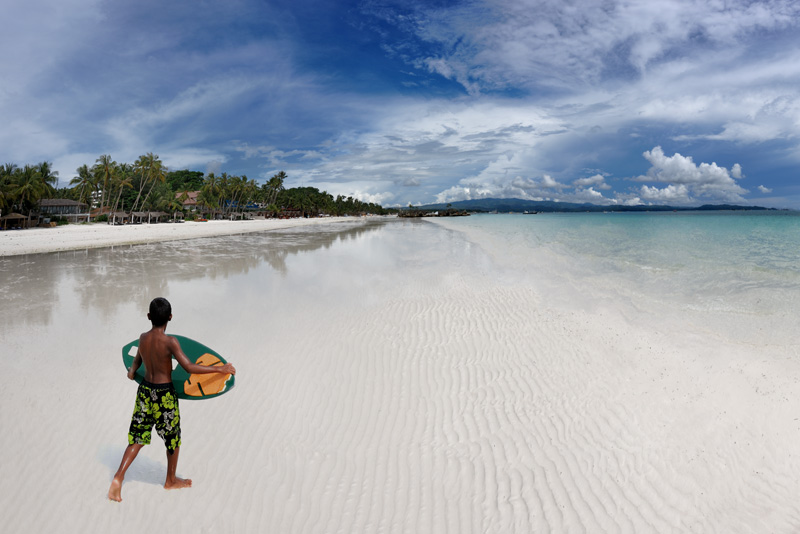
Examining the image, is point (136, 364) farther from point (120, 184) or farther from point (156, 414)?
point (120, 184)

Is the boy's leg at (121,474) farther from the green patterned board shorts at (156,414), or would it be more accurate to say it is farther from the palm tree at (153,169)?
the palm tree at (153,169)

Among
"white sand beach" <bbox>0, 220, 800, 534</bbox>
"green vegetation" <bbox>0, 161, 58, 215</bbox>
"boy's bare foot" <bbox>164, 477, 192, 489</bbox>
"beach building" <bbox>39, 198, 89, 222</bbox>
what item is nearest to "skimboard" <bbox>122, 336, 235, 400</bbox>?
"boy's bare foot" <bbox>164, 477, 192, 489</bbox>

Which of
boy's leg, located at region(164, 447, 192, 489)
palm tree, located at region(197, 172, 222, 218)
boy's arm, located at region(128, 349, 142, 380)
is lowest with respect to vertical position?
boy's leg, located at region(164, 447, 192, 489)

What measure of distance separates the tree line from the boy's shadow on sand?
59808mm

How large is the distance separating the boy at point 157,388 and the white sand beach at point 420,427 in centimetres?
53

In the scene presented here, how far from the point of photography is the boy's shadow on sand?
410 centimetres

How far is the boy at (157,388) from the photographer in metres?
3.54

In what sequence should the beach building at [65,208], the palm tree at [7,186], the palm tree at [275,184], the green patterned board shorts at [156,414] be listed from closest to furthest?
the green patterned board shorts at [156,414], the palm tree at [7,186], the beach building at [65,208], the palm tree at [275,184]

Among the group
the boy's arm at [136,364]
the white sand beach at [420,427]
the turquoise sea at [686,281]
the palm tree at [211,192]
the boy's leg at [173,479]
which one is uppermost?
the palm tree at [211,192]

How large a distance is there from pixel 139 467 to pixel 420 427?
122 inches

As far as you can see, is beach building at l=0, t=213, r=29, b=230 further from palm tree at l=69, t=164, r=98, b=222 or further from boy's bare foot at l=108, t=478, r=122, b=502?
boy's bare foot at l=108, t=478, r=122, b=502

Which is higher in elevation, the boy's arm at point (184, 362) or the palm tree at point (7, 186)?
the palm tree at point (7, 186)

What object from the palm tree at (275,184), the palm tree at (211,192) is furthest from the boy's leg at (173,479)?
the palm tree at (275,184)

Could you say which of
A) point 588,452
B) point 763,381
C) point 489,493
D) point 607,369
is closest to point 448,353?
point 607,369
